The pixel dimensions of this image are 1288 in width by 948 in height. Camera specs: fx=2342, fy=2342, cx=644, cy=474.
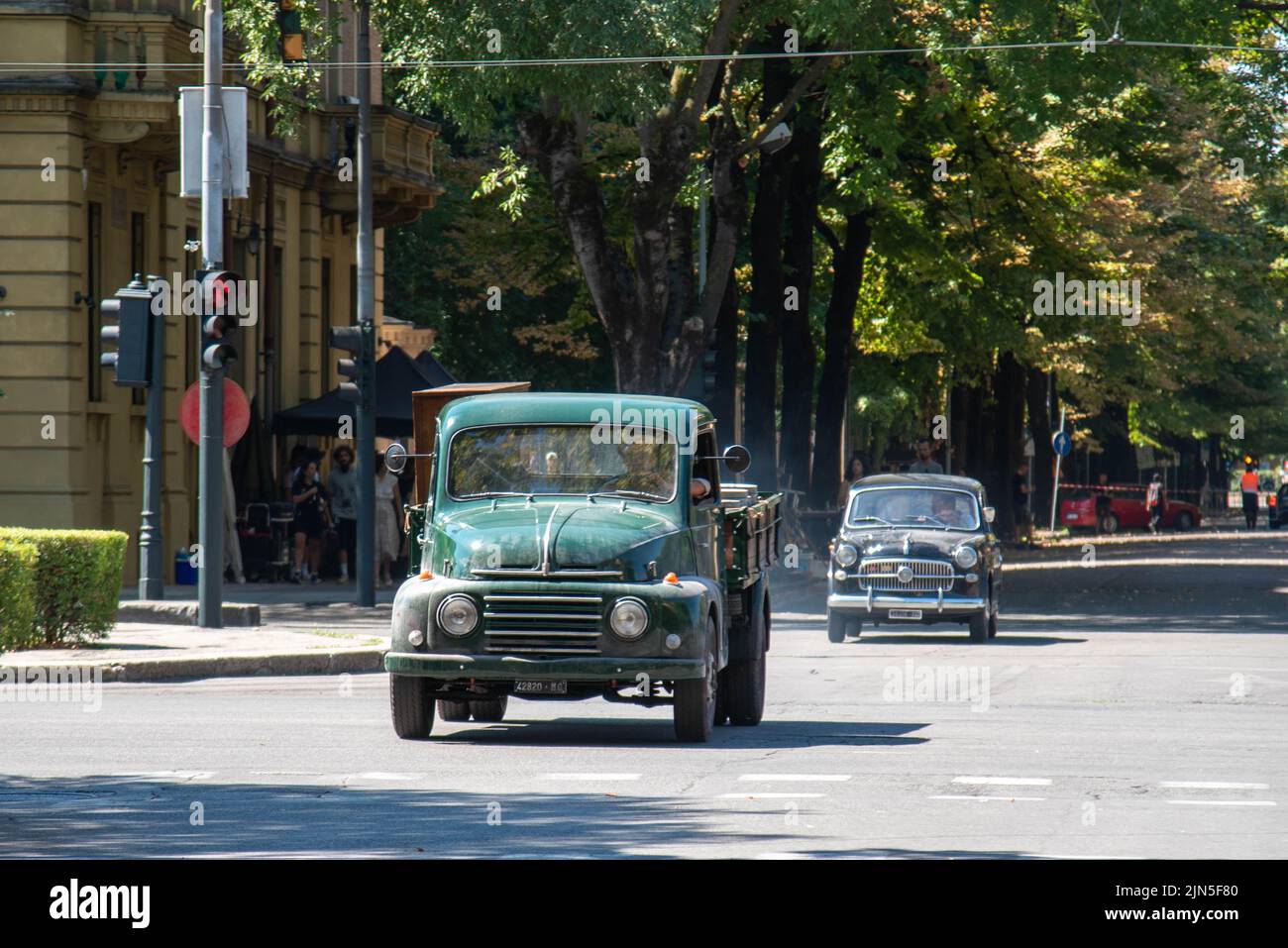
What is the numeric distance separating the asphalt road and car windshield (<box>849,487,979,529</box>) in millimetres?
4397

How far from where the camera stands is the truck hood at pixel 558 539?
13742 mm

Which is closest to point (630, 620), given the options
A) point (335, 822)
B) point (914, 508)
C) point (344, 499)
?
point (335, 822)

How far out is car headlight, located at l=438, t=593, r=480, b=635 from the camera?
1366cm

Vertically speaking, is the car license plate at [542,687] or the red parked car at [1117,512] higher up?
the car license plate at [542,687]

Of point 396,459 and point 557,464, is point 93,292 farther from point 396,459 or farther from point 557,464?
point 557,464

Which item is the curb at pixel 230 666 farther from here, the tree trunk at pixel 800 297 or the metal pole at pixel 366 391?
the tree trunk at pixel 800 297

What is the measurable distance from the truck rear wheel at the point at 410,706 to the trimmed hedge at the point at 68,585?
6.82 m

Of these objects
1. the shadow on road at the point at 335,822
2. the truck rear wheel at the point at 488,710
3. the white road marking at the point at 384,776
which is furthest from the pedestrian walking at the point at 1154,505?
the shadow on road at the point at 335,822

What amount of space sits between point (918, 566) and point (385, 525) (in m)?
10.9

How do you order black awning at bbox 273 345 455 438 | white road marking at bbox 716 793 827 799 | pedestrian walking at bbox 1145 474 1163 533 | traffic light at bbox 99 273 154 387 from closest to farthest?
white road marking at bbox 716 793 827 799 < traffic light at bbox 99 273 154 387 < black awning at bbox 273 345 455 438 < pedestrian walking at bbox 1145 474 1163 533

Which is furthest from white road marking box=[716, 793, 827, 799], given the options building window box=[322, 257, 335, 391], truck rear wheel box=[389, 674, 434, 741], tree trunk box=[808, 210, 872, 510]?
tree trunk box=[808, 210, 872, 510]

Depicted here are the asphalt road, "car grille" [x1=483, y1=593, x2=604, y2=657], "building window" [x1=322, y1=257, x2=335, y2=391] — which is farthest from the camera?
"building window" [x1=322, y1=257, x2=335, y2=391]

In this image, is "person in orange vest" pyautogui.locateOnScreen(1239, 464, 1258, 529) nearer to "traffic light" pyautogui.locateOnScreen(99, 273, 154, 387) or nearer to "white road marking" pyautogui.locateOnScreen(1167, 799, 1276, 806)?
"traffic light" pyautogui.locateOnScreen(99, 273, 154, 387)

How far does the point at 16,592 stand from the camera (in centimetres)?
1962
